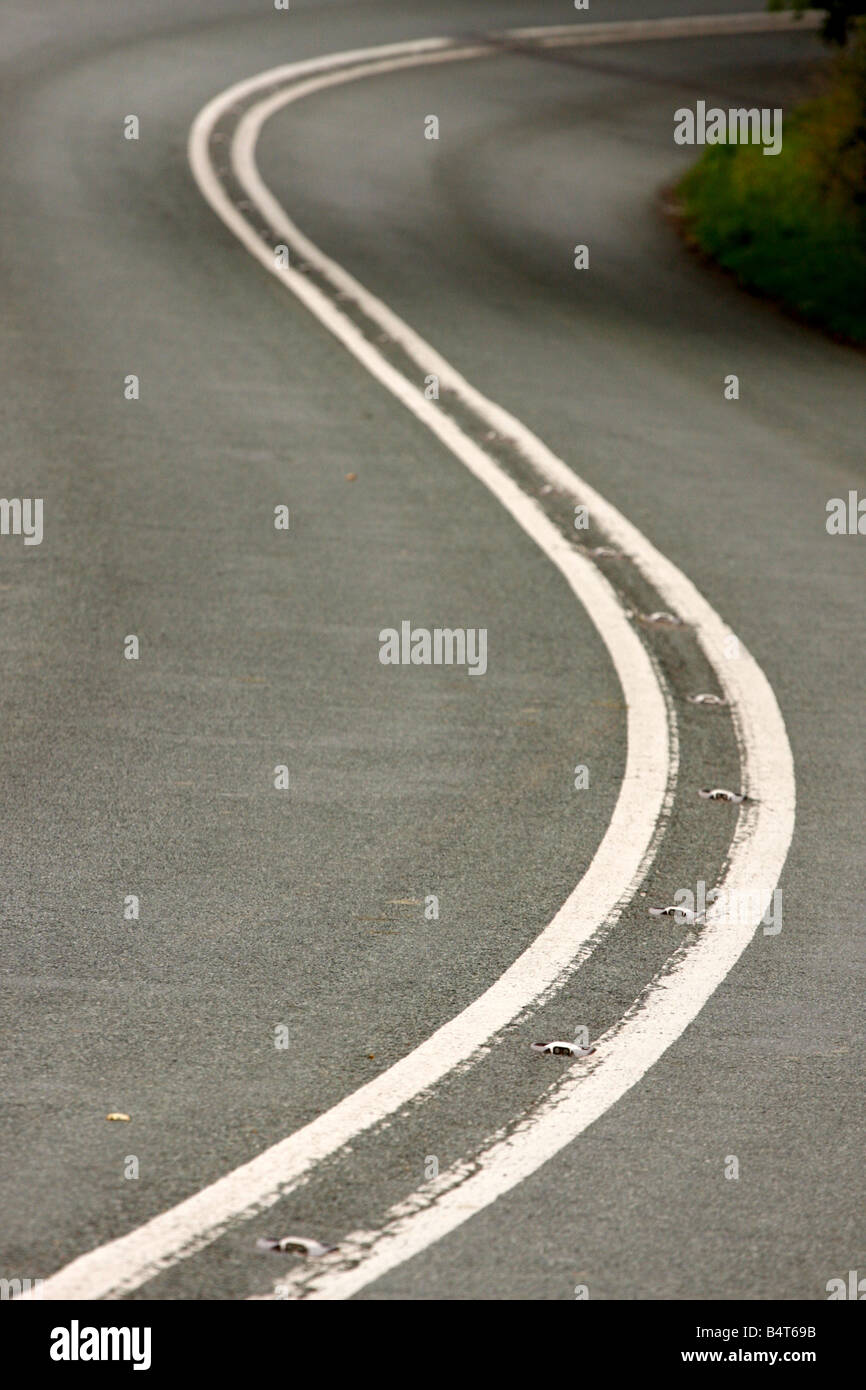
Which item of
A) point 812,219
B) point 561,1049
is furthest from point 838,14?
point 561,1049

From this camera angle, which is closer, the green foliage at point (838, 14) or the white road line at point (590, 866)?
the white road line at point (590, 866)

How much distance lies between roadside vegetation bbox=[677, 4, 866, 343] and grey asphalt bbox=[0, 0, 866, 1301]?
0.79 metres

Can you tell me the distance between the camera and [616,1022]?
16.9ft

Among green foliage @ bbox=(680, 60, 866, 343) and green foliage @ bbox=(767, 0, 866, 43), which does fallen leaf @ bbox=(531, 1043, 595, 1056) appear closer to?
green foliage @ bbox=(680, 60, 866, 343)

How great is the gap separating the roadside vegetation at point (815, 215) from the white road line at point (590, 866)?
628 centimetres

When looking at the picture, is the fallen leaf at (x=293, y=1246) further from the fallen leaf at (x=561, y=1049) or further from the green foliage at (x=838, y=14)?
the green foliage at (x=838, y=14)

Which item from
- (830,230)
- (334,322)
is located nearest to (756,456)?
(334,322)

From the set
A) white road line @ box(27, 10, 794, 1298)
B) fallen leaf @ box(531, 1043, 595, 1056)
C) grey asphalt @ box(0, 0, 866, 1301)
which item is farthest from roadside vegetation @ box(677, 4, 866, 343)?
fallen leaf @ box(531, 1043, 595, 1056)

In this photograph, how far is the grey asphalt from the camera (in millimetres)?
4289

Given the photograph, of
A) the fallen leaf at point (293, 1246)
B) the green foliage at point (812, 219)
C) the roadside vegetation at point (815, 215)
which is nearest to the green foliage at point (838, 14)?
the roadside vegetation at point (815, 215)

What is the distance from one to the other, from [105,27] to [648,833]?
28013 mm

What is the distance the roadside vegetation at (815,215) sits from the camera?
740 inches

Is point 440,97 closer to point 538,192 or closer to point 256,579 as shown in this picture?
point 538,192

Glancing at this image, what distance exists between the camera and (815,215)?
817 inches
